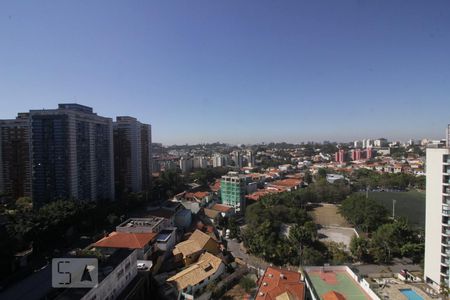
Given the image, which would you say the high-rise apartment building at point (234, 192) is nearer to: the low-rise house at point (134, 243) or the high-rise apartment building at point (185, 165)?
the low-rise house at point (134, 243)

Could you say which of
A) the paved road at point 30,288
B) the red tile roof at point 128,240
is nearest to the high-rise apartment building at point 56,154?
the paved road at point 30,288

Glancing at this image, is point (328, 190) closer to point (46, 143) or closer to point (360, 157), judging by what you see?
point (46, 143)

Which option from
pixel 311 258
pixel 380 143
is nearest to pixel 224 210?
pixel 311 258

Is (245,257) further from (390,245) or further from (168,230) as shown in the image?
(390,245)

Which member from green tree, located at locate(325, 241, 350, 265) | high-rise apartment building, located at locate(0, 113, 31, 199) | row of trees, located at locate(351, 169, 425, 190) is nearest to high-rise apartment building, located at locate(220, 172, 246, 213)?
green tree, located at locate(325, 241, 350, 265)

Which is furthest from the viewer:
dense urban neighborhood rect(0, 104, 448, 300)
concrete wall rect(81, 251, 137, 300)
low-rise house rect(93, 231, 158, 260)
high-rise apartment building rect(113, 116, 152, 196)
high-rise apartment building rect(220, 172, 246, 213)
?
high-rise apartment building rect(113, 116, 152, 196)

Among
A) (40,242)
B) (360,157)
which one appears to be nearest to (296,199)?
(40,242)

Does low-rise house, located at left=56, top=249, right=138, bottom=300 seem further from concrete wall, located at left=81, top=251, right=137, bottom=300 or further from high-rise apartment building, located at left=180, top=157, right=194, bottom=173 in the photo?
high-rise apartment building, located at left=180, top=157, right=194, bottom=173
